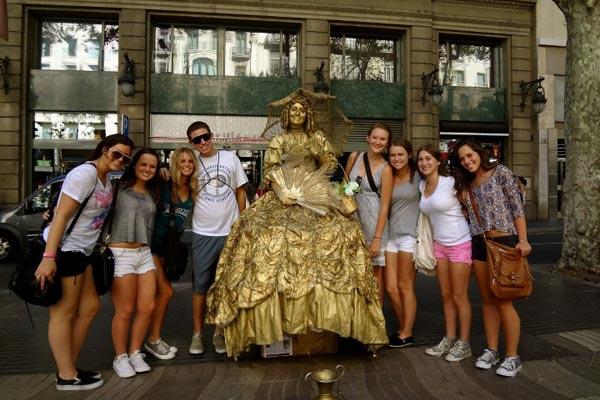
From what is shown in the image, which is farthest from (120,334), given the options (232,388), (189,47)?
(189,47)

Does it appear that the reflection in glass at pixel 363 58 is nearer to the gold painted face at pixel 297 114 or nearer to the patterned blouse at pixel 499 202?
the gold painted face at pixel 297 114

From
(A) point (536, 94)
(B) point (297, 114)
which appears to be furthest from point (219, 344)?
(A) point (536, 94)

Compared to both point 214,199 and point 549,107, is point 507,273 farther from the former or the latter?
point 549,107

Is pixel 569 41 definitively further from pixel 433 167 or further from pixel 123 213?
pixel 123 213

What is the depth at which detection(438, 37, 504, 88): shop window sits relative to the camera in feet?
61.2

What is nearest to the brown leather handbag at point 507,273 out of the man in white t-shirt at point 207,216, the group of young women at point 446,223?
the group of young women at point 446,223

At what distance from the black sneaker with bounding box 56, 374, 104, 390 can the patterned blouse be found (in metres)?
3.18

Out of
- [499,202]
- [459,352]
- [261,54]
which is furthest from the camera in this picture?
[261,54]

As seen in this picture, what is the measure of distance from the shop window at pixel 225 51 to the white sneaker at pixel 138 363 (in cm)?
1408

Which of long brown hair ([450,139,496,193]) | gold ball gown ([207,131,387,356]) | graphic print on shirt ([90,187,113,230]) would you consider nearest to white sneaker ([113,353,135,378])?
gold ball gown ([207,131,387,356])

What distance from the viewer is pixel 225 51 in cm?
1681

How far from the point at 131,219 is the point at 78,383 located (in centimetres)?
125

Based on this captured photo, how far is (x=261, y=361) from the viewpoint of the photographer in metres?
4.00

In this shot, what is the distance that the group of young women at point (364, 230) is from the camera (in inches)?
134
